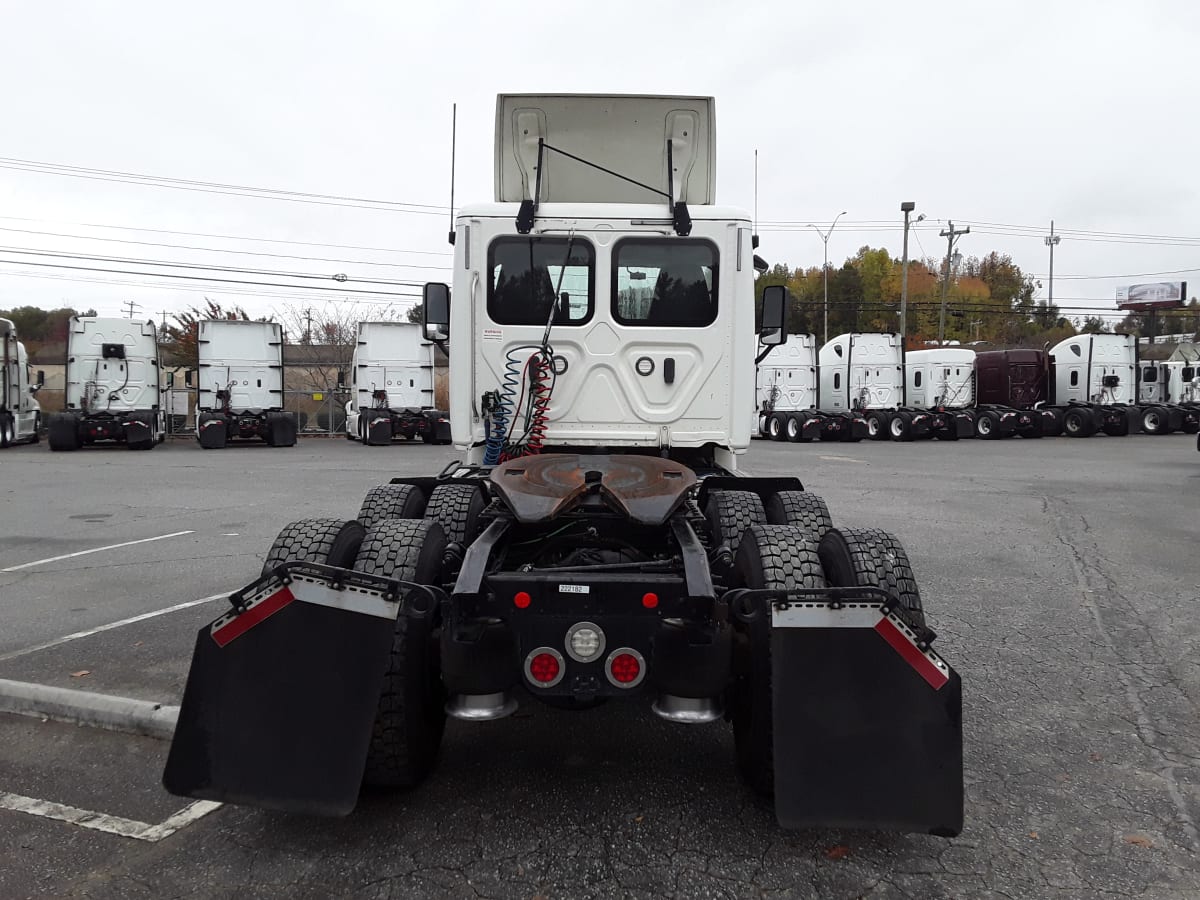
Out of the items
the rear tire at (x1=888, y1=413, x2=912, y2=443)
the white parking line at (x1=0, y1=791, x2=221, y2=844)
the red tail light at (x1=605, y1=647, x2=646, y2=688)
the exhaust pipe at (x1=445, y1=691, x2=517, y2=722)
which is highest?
the rear tire at (x1=888, y1=413, x2=912, y2=443)

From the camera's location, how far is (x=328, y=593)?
9.32 ft

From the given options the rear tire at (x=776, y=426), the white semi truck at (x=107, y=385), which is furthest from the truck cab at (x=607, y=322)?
the rear tire at (x=776, y=426)

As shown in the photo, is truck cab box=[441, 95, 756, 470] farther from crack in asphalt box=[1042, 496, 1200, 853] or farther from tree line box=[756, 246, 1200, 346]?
tree line box=[756, 246, 1200, 346]

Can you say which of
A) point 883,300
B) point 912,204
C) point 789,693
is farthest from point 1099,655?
point 883,300

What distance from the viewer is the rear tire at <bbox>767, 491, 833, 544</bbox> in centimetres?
463

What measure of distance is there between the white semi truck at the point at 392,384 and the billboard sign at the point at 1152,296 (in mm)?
58652

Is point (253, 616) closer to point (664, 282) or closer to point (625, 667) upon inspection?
point (625, 667)

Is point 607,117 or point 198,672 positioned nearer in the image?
point 198,672

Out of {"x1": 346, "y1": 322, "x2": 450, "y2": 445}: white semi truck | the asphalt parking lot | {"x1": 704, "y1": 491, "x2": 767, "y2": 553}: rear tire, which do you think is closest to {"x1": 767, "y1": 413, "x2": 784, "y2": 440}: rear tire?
{"x1": 346, "y1": 322, "x2": 450, "y2": 445}: white semi truck

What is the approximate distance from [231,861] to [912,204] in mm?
44804

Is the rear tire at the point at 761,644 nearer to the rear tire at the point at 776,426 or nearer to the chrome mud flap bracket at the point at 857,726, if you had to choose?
the chrome mud flap bracket at the point at 857,726

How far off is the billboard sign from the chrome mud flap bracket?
235 feet

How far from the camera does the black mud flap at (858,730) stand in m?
2.74

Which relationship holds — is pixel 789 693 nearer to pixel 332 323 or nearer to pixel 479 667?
pixel 479 667
